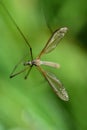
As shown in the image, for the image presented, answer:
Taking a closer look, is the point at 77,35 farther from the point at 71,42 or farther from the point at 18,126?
the point at 18,126

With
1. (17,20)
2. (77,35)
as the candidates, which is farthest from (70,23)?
(17,20)

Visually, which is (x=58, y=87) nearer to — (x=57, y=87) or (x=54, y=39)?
(x=57, y=87)

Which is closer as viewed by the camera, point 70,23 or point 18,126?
point 18,126

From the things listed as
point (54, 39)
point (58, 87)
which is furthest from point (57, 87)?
point (54, 39)

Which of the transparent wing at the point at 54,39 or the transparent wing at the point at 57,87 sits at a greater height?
the transparent wing at the point at 54,39

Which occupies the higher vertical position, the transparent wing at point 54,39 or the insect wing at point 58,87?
the transparent wing at point 54,39
